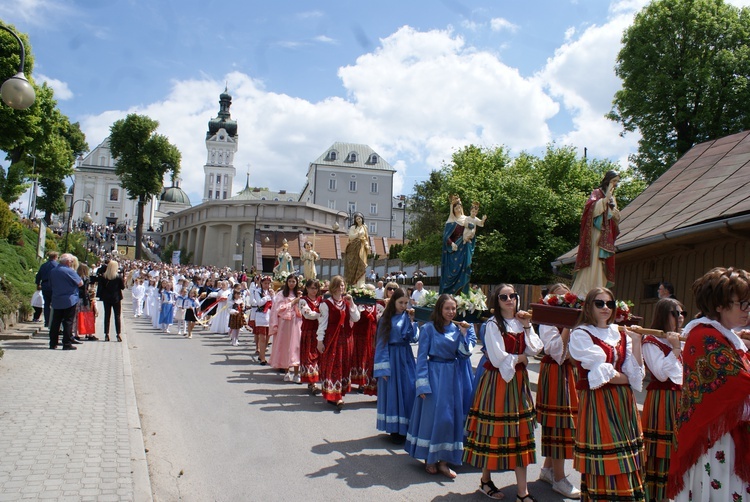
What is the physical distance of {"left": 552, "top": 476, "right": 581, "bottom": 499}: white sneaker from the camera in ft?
17.6

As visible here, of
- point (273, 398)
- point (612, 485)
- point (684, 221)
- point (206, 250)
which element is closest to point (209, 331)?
point (273, 398)

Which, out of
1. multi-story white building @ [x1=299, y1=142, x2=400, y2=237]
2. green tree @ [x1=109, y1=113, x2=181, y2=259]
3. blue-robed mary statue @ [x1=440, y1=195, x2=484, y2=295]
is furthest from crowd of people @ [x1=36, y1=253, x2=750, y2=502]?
multi-story white building @ [x1=299, y1=142, x2=400, y2=237]

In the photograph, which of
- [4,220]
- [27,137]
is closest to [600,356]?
[4,220]

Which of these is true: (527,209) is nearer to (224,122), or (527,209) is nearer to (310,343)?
(310,343)

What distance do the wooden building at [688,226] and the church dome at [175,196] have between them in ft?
395

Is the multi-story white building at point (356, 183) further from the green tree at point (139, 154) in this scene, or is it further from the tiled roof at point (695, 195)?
the tiled roof at point (695, 195)

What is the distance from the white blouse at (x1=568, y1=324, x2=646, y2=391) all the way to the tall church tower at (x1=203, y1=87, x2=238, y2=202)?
13436 centimetres

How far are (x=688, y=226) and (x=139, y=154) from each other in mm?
59234

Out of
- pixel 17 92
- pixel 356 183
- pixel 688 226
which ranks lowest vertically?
pixel 688 226

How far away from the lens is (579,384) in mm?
4641

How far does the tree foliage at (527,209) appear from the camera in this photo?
27.8 m

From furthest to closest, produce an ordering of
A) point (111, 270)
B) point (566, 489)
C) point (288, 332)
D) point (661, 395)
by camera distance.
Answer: point (111, 270)
point (288, 332)
point (566, 489)
point (661, 395)

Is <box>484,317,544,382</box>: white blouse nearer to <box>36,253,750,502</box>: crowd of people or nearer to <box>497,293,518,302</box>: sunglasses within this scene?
<box>36,253,750,502</box>: crowd of people

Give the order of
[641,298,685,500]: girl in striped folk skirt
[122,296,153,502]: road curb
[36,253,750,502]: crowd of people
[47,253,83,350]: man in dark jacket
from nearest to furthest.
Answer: [36,253,750,502]: crowd of people
[641,298,685,500]: girl in striped folk skirt
[122,296,153,502]: road curb
[47,253,83,350]: man in dark jacket
